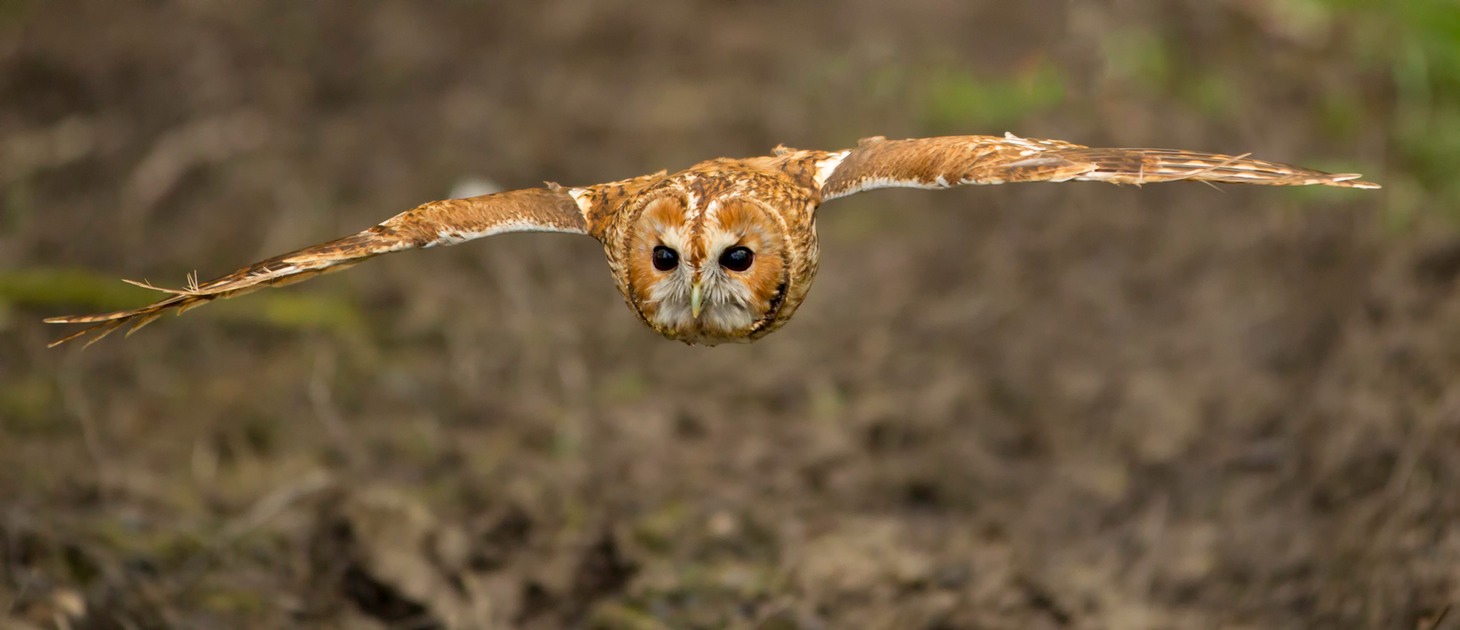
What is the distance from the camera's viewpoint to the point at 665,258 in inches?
168

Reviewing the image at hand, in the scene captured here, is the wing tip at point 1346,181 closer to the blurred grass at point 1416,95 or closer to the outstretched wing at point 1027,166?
the outstretched wing at point 1027,166

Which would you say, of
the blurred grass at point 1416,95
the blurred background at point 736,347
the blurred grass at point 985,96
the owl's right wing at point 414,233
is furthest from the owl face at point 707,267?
the blurred grass at point 1416,95

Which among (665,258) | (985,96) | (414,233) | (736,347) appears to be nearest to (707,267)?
(665,258)

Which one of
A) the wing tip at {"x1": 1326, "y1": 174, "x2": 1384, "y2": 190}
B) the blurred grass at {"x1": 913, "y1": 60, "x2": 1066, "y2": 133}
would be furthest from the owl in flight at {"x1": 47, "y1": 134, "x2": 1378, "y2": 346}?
the blurred grass at {"x1": 913, "y1": 60, "x2": 1066, "y2": 133}

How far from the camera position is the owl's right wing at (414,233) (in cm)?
397

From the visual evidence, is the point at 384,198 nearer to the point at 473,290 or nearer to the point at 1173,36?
the point at 473,290

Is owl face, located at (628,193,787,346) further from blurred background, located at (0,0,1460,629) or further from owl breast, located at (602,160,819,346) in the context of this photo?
blurred background, located at (0,0,1460,629)

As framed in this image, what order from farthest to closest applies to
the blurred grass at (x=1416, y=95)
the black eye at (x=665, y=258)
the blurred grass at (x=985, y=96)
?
the blurred grass at (x=985, y=96) → the blurred grass at (x=1416, y=95) → the black eye at (x=665, y=258)

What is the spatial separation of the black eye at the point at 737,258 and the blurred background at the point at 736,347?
2004 mm

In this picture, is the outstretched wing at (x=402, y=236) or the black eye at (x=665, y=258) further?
the black eye at (x=665, y=258)

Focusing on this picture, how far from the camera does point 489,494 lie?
666 centimetres

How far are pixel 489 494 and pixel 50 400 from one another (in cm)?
278

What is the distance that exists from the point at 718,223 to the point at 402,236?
44.9 inches

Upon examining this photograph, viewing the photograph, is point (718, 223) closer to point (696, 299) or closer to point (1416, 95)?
point (696, 299)
